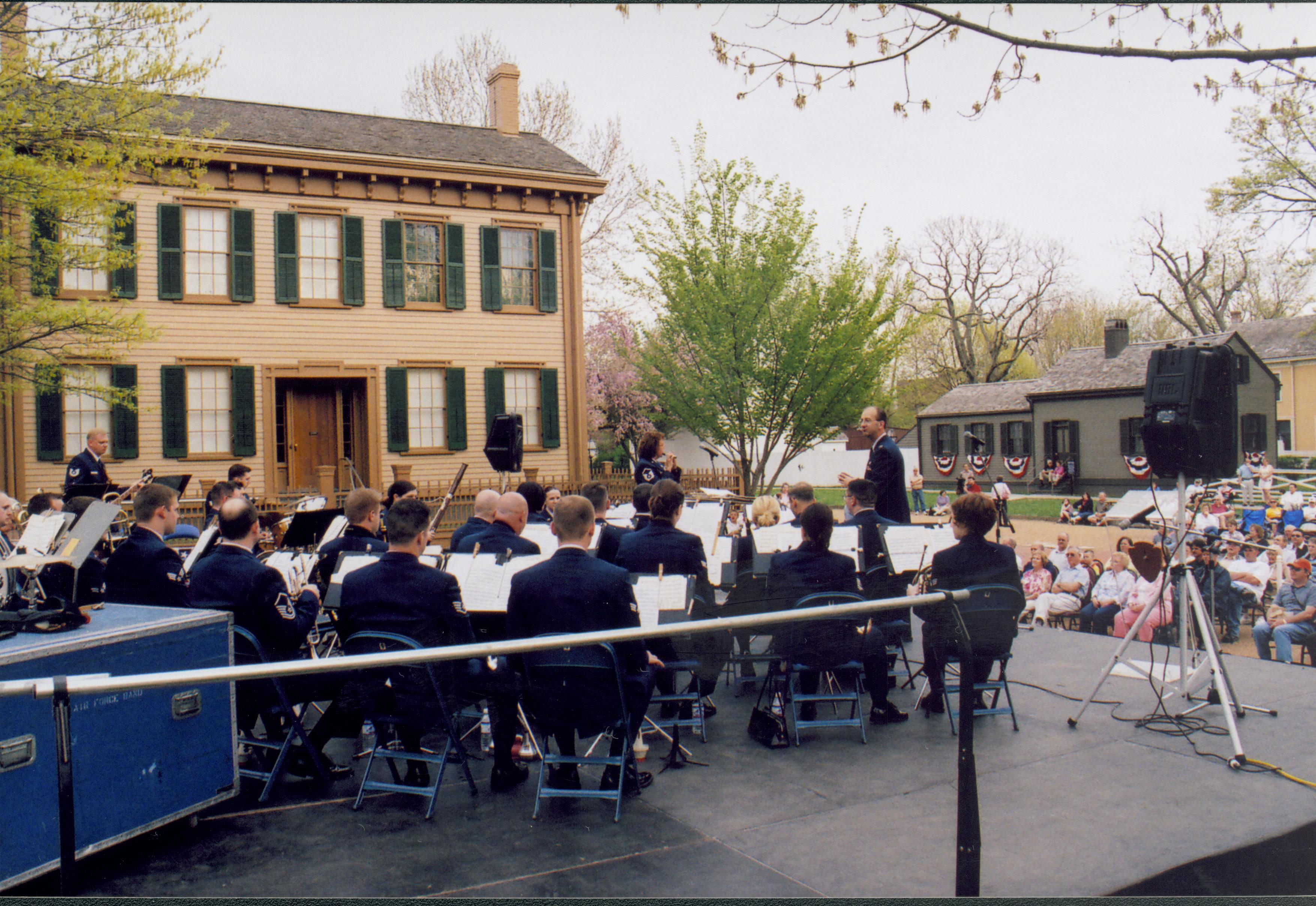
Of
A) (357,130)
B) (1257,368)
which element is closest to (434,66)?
(357,130)

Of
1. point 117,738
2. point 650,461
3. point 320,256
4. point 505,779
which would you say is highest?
point 320,256

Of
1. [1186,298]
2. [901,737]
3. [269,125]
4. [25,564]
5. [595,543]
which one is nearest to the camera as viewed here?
[25,564]

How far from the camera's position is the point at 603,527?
22.7ft

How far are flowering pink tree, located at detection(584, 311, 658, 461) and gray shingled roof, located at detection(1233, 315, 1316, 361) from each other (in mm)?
26762

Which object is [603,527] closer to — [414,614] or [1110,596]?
[414,614]

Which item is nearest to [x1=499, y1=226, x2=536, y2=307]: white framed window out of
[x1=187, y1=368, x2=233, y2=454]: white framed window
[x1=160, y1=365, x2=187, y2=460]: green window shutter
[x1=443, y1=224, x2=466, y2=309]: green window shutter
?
[x1=443, y1=224, x2=466, y2=309]: green window shutter

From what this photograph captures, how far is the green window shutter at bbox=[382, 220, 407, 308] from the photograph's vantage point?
701 inches

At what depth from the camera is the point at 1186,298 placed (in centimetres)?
4028

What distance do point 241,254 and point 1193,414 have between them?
15559mm

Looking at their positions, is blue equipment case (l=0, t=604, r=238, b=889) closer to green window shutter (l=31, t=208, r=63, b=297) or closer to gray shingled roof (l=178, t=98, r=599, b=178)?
green window shutter (l=31, t=208, r=63, b=297)

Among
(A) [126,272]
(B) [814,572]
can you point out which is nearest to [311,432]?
(A) [126,272]

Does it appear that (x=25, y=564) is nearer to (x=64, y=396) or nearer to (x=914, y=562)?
(x=914, y=562)

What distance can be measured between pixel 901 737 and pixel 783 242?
565 inches

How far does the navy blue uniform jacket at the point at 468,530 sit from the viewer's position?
6.19 meters
